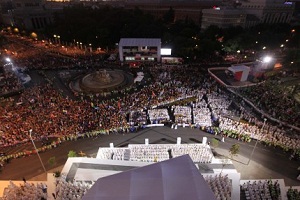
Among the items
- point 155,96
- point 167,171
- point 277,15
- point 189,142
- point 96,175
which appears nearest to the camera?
point 167,171

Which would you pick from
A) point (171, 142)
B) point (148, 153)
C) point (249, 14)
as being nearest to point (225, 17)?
point (249, 14)

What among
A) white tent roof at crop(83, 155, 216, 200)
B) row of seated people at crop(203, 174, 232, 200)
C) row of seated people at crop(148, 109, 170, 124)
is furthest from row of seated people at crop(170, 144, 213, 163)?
white tent roof at crop(83, 155, 216, 200)

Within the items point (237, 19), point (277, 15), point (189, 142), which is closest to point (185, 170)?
point (189, 142)

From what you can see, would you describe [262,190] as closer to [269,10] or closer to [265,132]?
[265,132]

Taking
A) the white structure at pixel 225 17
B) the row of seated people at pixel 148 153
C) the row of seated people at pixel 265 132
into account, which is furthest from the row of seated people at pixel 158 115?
the white structure at pixel 225 17

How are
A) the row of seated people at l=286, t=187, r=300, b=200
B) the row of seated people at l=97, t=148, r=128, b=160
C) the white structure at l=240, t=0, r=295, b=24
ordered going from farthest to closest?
the white structure at l=240, t=0, r=295, b=24 < the row of seated people at l=97, t=148, r=128, b=160 < the row of seated people at l=286, t=187, r=300, b=200

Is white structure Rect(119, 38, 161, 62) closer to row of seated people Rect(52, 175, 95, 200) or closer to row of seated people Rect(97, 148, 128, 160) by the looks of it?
row of seated people Rect(97, 148, 128, 160)

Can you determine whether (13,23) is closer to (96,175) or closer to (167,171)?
(96,175)
